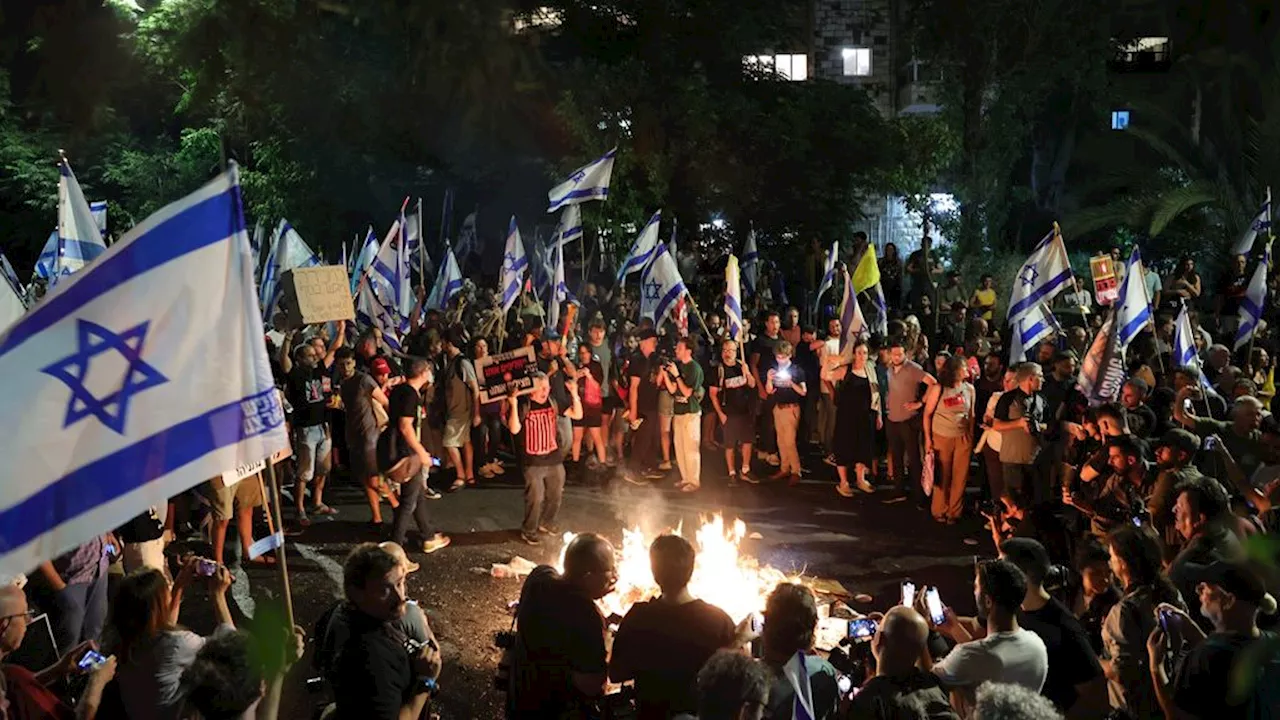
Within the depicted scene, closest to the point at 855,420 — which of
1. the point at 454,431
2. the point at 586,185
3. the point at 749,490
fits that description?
the point at 749,490

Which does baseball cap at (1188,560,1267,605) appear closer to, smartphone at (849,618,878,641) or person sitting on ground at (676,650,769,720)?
smartphone at (849,618,878,641)

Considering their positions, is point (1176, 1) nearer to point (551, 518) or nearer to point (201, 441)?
point (551, 518)

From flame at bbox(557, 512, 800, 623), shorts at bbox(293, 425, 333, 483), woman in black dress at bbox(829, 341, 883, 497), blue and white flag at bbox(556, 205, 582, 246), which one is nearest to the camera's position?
flame at bbox(557, 512, 800, 623)

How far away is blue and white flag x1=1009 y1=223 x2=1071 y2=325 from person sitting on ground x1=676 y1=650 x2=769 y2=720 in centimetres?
975

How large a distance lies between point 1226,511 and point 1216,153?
2314 cm

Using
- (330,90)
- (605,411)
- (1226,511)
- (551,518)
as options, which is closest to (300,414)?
(551,518)

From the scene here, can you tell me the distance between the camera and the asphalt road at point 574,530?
8.37 meters

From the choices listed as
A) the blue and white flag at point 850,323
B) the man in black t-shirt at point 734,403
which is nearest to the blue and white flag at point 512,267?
the man in black t-shirt at point 734,403

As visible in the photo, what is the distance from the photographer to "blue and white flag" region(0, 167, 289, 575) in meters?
3.75

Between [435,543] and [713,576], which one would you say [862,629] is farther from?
[435,543]

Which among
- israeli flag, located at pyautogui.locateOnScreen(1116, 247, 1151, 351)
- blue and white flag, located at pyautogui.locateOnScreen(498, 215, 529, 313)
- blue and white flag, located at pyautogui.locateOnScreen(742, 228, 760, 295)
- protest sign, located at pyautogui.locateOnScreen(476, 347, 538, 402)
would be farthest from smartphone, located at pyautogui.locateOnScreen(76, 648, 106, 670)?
blue and white flag, located at pyautogui.locateOnScreen(742, 228, 760, 295)

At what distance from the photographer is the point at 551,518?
1090 cm

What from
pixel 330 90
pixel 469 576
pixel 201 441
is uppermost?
pixel 330 90

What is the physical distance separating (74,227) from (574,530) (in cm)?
639
